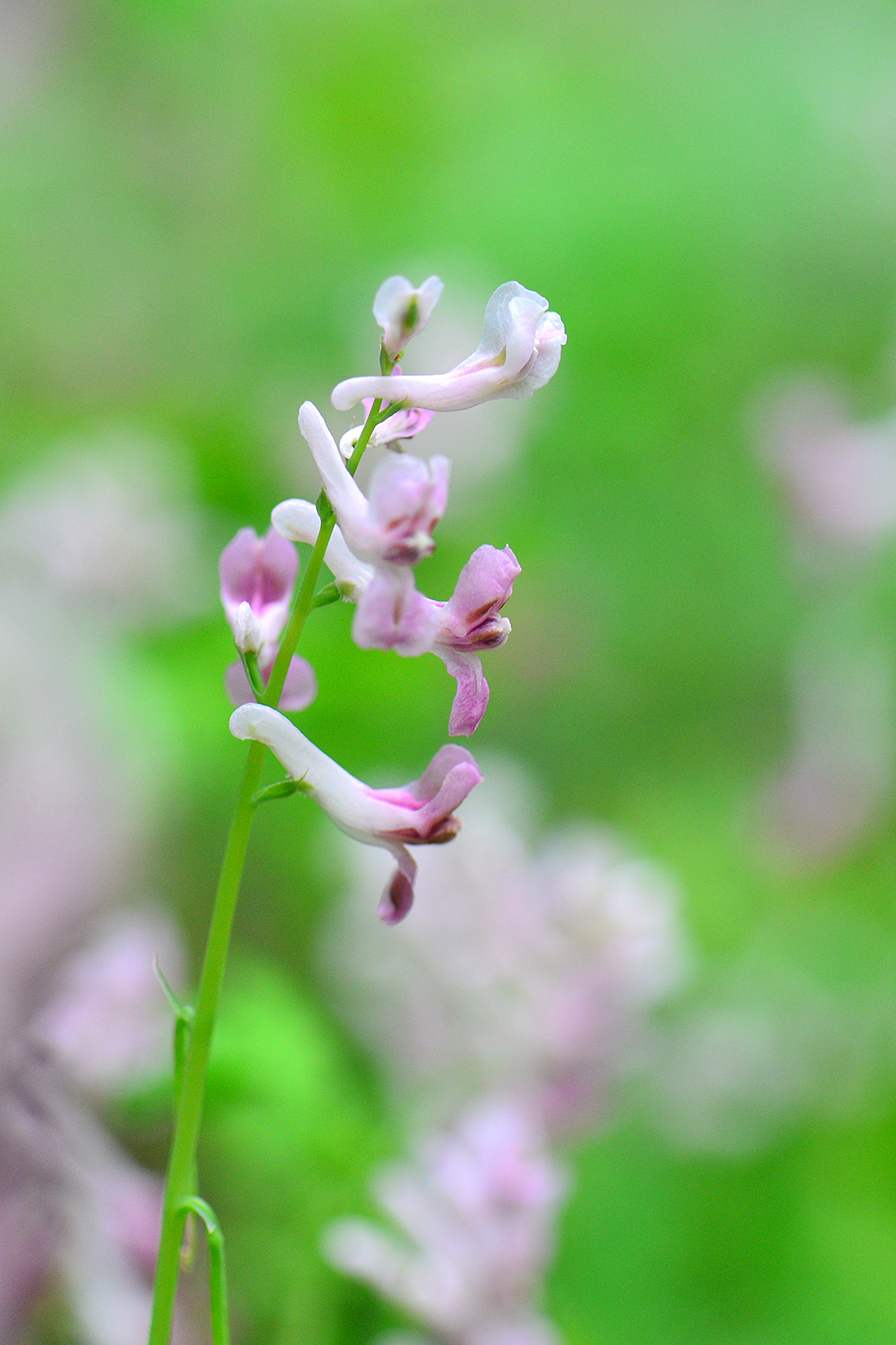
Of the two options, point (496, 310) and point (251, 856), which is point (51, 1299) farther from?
point (251, 856)

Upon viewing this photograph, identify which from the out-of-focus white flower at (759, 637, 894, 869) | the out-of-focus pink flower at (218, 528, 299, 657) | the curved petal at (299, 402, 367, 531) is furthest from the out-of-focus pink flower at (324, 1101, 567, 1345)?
the out-of-focus white flower at (759, 637, 894, 869)

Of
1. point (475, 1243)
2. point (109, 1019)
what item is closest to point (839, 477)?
point (475, 1243)

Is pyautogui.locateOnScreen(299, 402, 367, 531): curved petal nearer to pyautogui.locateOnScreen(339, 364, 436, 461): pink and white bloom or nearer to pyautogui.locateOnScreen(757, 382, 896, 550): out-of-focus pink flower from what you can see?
pyautogui.locateOnScreen(339, 364, 436, 461): pink and white bloom

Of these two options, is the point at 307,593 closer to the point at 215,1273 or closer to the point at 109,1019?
the point at 215,1273

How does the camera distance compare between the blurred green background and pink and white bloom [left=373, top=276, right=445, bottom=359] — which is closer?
pink and white bloom [left=373, top=276, right=445, bottom=359]

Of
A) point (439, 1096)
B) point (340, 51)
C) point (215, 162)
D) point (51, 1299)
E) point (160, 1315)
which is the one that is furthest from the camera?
point (215, 162)

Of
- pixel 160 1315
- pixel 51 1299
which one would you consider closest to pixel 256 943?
pixel 51 1299
